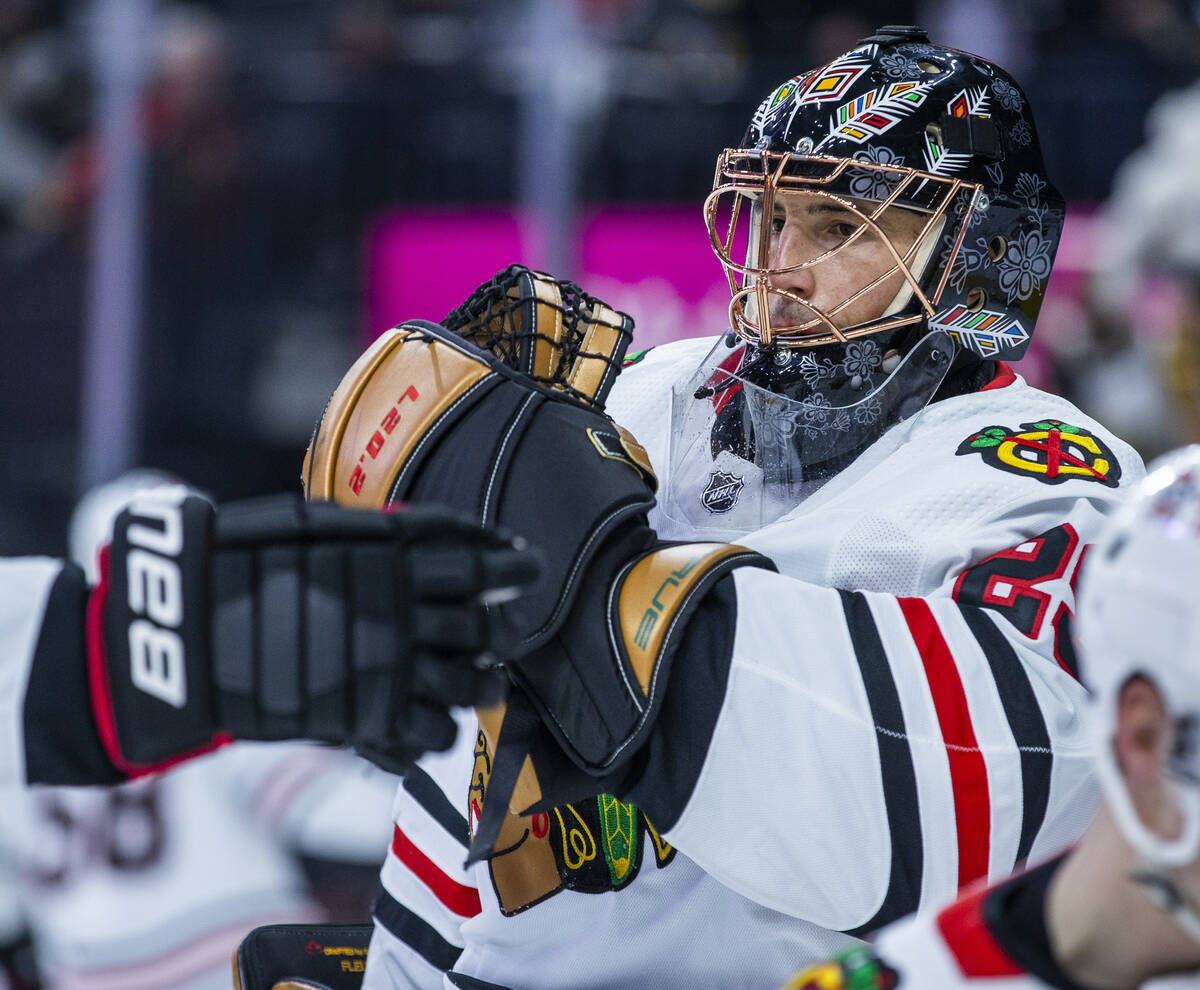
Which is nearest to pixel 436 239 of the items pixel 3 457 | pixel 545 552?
pixel 3 457

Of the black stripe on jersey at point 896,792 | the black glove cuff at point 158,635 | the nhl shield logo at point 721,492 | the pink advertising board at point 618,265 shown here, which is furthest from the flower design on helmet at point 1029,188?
the pink advertising board at point 618,265

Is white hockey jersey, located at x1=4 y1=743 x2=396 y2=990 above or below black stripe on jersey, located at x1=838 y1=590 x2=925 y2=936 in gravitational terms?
below

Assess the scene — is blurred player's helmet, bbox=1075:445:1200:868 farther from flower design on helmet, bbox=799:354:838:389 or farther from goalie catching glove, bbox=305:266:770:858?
flower design on helmet, bbox=799:354:838:389

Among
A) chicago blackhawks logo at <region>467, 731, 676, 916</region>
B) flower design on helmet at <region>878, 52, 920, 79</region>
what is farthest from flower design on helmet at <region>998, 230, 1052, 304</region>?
chicago blackhawks logo at <region>467, 731, 676, 916</region>

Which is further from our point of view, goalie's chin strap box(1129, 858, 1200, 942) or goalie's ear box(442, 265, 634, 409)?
goalie's ear box(442, 265, 634, 409)

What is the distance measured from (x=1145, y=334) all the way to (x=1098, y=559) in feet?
12.6

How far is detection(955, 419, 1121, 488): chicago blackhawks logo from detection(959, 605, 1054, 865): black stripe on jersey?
0.24 meters

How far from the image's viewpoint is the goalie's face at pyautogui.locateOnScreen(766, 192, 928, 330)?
1.88 metres

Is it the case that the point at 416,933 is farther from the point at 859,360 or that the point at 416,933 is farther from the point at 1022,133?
the point at 1022,133

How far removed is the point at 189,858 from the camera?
3.54m

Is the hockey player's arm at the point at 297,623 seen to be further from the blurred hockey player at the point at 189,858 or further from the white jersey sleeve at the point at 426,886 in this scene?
the blurred hockey player at the point at 189,858

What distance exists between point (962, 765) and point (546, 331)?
645mm

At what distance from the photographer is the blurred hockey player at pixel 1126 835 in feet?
3.46

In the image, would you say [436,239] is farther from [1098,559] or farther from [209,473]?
[1098,559]
